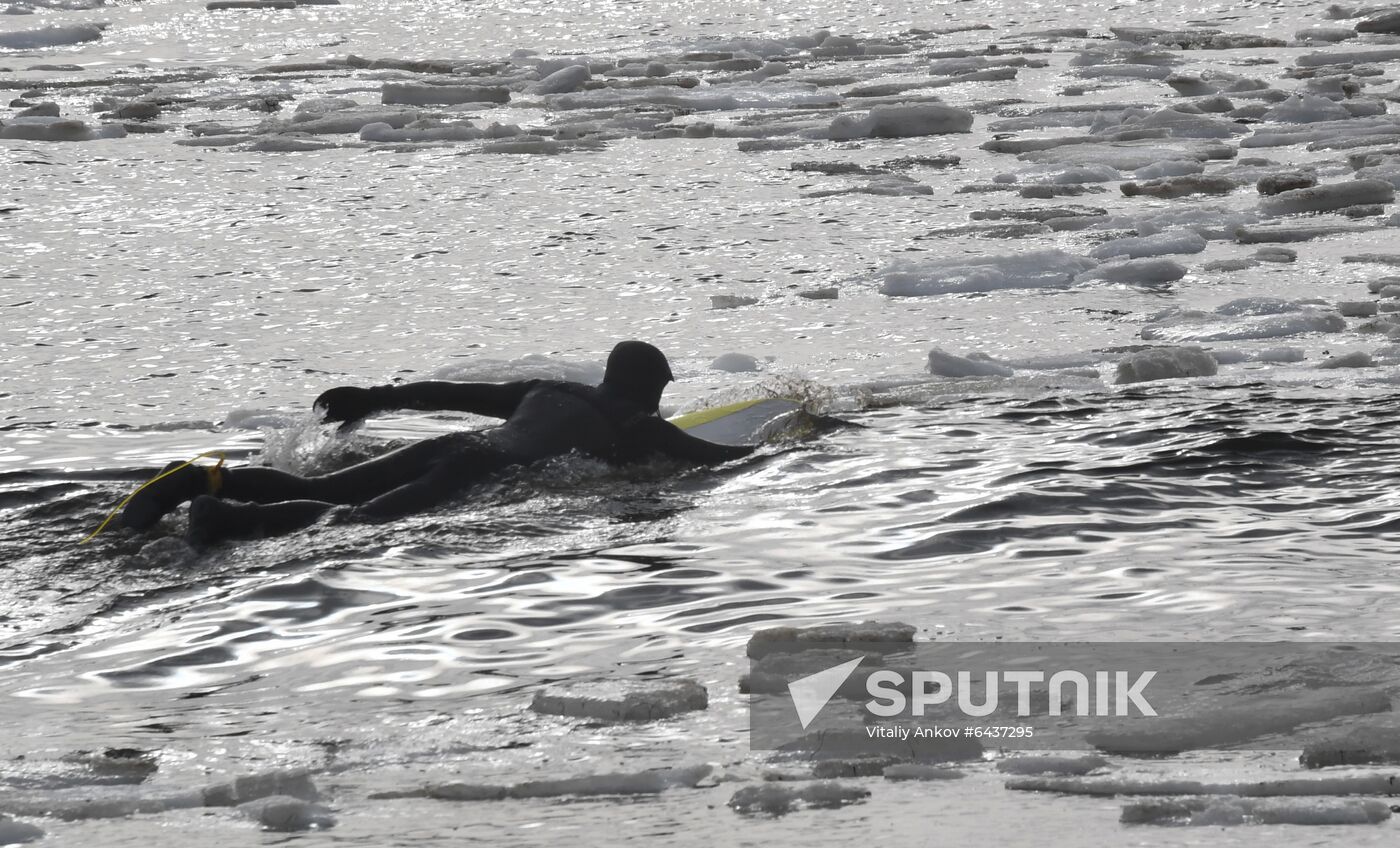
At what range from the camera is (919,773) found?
3131mm

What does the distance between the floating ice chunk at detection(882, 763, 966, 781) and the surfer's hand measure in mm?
3214

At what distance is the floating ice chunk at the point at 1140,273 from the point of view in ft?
28.7

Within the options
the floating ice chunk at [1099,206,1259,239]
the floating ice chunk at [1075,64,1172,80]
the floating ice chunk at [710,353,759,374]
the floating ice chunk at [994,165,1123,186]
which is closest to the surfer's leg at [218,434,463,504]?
the floating ice chunk at [710,353,759,374]

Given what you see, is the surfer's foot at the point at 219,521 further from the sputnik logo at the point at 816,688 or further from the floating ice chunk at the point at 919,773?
the floating ice chunk at the point at 919,773

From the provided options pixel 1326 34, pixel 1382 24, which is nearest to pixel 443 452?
pixel 1326 34

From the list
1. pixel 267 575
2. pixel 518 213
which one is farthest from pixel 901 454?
pixel 518 213

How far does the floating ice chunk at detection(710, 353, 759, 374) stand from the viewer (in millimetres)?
7477

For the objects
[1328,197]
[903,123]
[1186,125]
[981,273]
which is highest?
[903,123]

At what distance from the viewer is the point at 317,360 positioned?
7.82 metres

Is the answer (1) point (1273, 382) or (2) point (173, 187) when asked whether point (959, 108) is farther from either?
(1) point (1273, 382)

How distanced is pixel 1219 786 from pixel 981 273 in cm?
605

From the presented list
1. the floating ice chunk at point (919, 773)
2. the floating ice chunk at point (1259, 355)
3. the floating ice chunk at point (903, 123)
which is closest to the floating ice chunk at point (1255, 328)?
the floating ice chunk at point (1259, 355)

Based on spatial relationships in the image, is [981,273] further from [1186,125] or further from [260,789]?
[260,789]

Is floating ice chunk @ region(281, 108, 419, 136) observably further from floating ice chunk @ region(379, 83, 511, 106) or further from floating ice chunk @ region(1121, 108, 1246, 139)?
floating ice chunk @ region(1121, 108, 1246, 139)
